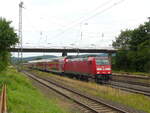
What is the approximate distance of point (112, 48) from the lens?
85438 millimetres

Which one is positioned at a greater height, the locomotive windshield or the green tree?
the green tree

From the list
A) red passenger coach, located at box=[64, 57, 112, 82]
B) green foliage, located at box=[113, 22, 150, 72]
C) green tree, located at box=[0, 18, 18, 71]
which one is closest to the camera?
green tree, located at box=[0, 18, 18, 71]

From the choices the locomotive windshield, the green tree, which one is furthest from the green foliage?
the green tree

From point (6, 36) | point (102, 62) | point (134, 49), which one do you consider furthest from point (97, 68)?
point (134, 49)

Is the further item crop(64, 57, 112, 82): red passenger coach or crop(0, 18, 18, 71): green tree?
crop(64, 57, 112, 82): red passenger coach

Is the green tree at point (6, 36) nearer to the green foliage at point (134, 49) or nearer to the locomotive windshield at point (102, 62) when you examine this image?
the locomotive windshield at point (102, 62)

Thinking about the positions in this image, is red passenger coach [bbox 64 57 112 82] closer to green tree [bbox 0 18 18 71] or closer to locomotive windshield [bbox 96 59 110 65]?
locomotive windshield [bbox 96 59 110 65]

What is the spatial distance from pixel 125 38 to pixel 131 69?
12.9 meters

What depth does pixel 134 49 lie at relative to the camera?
6738 cm

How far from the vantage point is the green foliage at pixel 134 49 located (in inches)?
2341

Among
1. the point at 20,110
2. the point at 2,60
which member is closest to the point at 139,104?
the point at 20,110

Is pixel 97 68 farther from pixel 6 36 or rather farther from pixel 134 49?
pixel 134 49

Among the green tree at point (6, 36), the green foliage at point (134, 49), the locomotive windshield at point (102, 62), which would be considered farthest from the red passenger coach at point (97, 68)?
the green foliage at point (134, 49)

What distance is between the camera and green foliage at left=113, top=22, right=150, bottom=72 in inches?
2341
